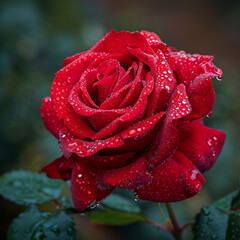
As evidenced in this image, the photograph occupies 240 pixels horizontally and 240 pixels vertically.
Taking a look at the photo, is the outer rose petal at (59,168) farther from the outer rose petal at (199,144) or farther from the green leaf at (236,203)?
the green leaf at (236,203)

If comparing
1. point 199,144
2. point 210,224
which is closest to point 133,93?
point 199,144

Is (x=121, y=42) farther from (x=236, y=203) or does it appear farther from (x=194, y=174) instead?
(x=236, y=203)

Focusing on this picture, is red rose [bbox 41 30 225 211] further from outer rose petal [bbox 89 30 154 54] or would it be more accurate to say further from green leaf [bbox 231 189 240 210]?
green leaf [bbox 231 189 240 210]

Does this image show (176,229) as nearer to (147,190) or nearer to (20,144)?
(147,190)

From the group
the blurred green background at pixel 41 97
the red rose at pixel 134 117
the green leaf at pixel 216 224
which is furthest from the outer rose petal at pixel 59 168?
the blurred green background at pixel 41 97

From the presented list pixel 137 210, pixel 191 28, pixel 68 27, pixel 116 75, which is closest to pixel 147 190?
pixel 116 75

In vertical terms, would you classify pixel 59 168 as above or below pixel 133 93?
below
